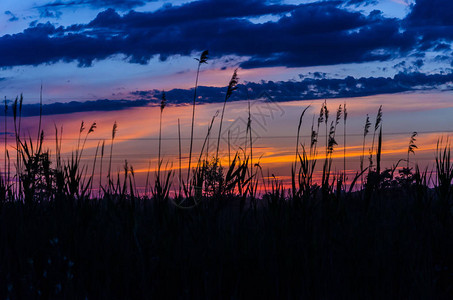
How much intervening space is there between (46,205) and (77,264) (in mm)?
1568

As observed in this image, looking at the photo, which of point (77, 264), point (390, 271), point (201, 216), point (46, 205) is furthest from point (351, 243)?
point (46, 205)

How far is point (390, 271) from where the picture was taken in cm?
379

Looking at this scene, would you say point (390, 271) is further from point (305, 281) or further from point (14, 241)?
point (14, 241)

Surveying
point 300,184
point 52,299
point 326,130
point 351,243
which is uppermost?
point 326,130

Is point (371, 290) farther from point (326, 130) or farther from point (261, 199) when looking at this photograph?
point (326, 130)

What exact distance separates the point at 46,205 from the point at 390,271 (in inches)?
140

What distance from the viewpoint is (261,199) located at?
17.8ft

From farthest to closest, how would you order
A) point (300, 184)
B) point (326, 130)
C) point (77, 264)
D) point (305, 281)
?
point (326, 130), point (300, 184), point (77, 264), point (305, 281)

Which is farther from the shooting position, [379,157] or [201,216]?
[379,157]

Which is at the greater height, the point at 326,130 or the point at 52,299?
the point at 326,130

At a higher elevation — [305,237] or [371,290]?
[305,237]

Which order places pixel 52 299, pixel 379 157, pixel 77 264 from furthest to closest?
1. pixel 379 157
2. pixel 77 264
3. pixel 52 299

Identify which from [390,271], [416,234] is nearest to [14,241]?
[390,271]

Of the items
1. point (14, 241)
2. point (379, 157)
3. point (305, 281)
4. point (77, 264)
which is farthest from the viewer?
point (379, 157)
